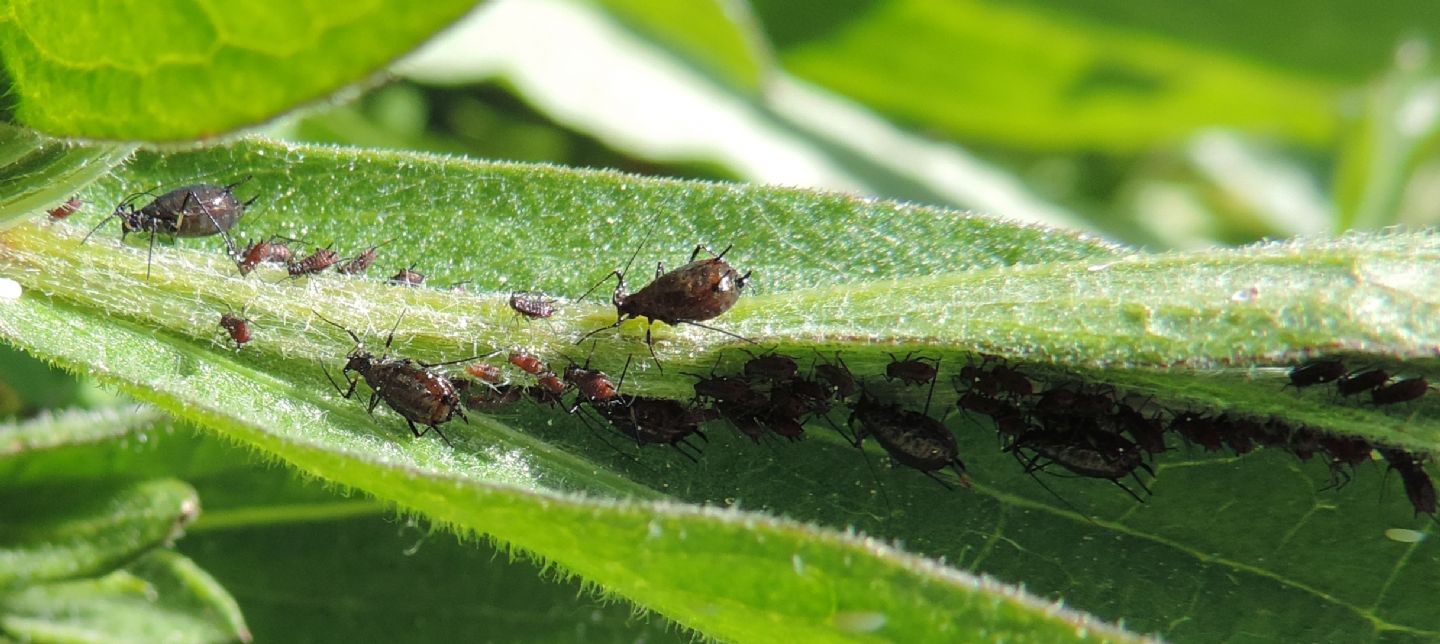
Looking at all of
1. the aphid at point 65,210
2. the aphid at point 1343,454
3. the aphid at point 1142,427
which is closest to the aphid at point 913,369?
the aphid at point 1142,427

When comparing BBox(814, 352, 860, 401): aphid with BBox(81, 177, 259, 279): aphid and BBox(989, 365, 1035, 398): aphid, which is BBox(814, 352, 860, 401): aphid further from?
BBox(81, 177, 259, 279): aphid

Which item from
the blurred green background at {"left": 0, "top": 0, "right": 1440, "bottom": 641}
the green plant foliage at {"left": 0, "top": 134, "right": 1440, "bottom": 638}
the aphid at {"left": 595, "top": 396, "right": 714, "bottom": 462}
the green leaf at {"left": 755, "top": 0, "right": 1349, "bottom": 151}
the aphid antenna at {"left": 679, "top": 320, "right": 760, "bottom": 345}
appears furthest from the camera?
the green leaf at {"left": 755, "top": 0, "right": 1349, "bottom": 151}

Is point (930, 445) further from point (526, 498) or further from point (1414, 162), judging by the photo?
point (1414, 162)

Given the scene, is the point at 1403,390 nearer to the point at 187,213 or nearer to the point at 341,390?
the point at 341,390

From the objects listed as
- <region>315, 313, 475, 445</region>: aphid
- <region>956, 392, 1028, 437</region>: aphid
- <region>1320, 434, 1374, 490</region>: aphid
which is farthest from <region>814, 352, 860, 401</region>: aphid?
<region>1320, 434, 1374, 490</region>: aphid

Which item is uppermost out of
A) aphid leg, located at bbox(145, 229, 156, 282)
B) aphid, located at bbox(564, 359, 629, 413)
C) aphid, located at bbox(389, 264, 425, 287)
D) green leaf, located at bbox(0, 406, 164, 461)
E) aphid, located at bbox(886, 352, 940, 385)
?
aphid, located at bbox(886, 352, 940, 385)

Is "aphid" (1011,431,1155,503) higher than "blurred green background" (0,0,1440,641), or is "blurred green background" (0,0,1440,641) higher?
"blurred green background" (0,0,1440,641)

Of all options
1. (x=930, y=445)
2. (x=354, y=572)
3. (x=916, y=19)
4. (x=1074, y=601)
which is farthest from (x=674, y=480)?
(x=916, y=19)
